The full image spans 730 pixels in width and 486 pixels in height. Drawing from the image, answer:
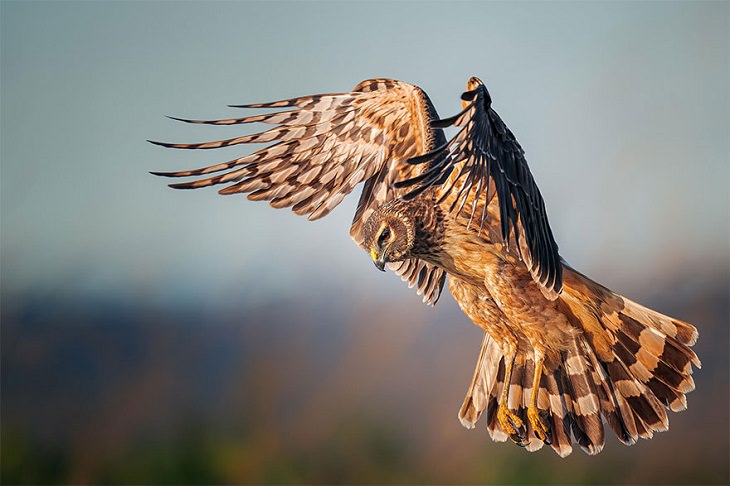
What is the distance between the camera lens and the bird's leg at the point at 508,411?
3.32 meters

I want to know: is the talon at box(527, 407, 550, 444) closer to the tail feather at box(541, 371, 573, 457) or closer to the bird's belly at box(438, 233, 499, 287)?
the tail feather at box(541, 371, 573, 457)

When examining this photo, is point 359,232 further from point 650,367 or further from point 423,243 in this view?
point 650,367

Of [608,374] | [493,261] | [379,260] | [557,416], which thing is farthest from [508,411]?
[379,260]

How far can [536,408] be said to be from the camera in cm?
337

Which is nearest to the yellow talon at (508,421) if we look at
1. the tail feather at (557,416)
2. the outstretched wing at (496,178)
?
the tail feather at (557,416)

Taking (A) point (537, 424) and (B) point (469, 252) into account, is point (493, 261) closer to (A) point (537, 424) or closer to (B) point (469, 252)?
(B) point (469, 252)

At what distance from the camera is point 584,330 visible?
339cm

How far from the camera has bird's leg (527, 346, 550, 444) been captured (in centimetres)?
330

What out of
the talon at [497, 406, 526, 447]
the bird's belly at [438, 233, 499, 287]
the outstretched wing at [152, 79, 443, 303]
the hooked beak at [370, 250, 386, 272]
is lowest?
the talon at [497, 406, 526, 447]

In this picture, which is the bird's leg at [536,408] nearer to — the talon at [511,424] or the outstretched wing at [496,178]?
the talon at [511,424]

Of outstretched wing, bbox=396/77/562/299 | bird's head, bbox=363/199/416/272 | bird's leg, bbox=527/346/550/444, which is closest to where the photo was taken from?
outstretched wing, bbox=396/77/562/299

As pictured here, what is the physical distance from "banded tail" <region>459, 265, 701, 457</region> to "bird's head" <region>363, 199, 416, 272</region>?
701 millimetres

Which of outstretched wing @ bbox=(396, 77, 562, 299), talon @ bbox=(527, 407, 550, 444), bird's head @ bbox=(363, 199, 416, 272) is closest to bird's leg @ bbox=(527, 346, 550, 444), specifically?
talon @ bbox=(527, 407, 550, 444)

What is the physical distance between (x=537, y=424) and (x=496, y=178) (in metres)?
1.14
